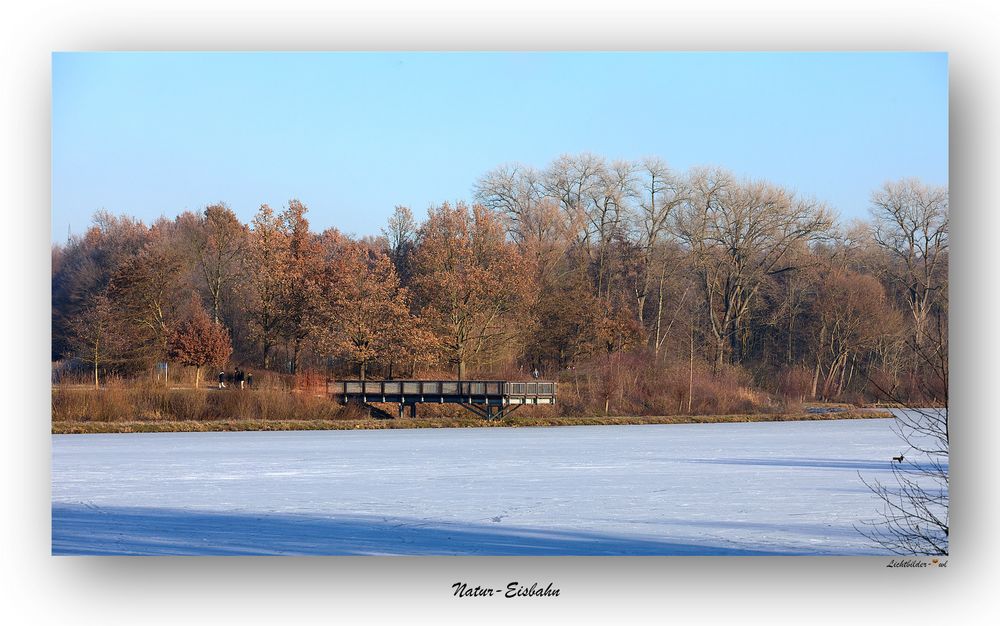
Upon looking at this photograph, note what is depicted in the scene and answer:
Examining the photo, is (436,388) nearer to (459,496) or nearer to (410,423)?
(410,423)

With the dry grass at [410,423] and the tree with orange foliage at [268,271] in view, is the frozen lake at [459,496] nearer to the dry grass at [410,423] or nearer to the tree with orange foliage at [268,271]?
the dry grass at [410,423]

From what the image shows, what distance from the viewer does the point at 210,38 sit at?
12359 mm

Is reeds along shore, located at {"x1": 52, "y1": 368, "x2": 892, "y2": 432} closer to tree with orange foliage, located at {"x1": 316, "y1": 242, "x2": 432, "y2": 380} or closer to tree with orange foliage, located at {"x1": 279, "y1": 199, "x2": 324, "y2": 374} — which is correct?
tree with orange foliage, located at {"x1": 316, "y1": 242, "x2": 432, "y2": 380}

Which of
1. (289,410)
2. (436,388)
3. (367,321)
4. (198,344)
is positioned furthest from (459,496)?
(198,344)

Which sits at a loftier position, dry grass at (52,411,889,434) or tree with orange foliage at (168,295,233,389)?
tree with orange foliage at (168,295,233,389)

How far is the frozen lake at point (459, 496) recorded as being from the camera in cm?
1285

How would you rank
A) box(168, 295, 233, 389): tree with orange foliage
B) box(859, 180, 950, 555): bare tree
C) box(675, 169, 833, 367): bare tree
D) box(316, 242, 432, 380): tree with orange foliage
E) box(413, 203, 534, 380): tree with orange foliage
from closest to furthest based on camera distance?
box(859, 180, 950, 555): bare tree
box(168, 295, 233, 389): tree with orange foliage
box(316, 242, 432, 380): tree with orange foliage
box(413, 203, 534, 380): tree with orange foliage
box(675, 169, 833, 367): bare tree

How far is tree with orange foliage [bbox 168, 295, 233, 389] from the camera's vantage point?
138 feet

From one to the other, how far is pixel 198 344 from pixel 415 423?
11.6m

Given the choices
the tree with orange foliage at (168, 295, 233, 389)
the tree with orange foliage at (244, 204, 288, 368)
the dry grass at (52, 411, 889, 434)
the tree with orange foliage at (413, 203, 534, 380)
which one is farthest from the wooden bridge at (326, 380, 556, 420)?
the tree with orange foliage at (244, 204, 288, 368)

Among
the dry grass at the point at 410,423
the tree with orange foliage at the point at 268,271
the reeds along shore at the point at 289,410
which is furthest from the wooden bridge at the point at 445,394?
the tree with orange foliage at the point at 268,271

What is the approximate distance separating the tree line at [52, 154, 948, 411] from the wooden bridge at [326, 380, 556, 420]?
168 inches
